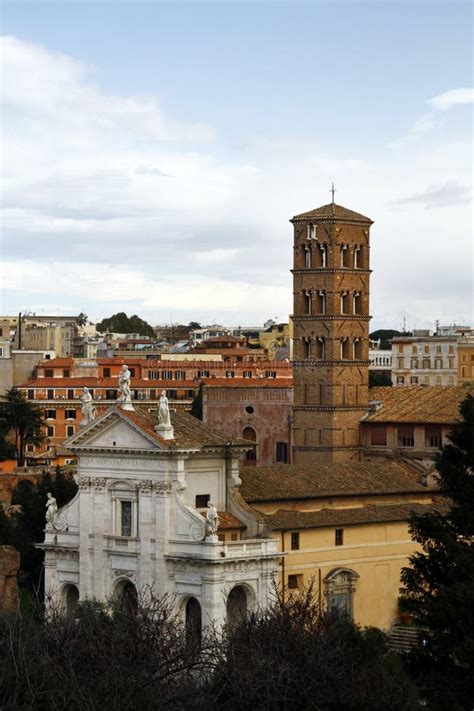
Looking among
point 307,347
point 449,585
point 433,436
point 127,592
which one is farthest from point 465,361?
point 449,585

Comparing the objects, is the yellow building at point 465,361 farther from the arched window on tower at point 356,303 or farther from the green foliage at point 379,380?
the arched window on tower at point 356,303

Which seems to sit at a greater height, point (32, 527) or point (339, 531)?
point (339, 531)

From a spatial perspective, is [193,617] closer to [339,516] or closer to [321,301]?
[339,516]

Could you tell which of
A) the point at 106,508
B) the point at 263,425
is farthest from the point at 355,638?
the point at 263,425

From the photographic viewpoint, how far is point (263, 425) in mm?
86062

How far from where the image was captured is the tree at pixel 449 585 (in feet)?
143

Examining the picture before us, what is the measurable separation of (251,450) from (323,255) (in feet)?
42.0

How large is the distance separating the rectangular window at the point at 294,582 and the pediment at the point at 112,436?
5152 mm

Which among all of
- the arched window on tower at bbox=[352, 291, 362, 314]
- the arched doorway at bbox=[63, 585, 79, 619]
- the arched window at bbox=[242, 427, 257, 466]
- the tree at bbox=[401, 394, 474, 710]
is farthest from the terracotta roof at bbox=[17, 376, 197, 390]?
the tree at bbox=[401, 394, 474, 710]

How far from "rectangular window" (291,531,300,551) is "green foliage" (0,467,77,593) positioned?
326 inches

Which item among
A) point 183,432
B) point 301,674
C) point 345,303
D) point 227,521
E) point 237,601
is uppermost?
point 345,303

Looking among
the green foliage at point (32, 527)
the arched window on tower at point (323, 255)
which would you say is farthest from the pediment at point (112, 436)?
the arched window on tower at point (323, 255)

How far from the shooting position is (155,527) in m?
55.1

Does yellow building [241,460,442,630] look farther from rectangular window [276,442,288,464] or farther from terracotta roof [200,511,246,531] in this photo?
rectangular window [276,442,288,464]
